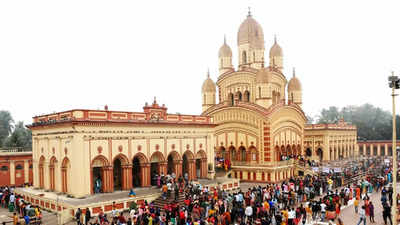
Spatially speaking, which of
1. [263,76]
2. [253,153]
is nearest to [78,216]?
[253,153]

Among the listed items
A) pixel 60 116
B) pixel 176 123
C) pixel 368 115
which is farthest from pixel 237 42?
pixel 368 115

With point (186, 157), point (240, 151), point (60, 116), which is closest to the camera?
point (60, 116)

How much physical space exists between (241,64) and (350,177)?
16530 millimetres

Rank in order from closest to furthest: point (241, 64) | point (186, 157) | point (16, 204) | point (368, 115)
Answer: point (16, 204) → point (186, 157) → point (241, 64) → point (368, 115)

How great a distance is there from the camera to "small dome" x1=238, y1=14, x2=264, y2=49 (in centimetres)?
3866

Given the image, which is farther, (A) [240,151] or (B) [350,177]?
(A) [240,151]

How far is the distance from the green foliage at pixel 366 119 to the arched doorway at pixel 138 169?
57.9 m

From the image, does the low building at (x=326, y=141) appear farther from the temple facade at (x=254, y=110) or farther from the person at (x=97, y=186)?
the person at (x=97, y=186)

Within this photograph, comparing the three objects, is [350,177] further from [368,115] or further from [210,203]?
[368,115]

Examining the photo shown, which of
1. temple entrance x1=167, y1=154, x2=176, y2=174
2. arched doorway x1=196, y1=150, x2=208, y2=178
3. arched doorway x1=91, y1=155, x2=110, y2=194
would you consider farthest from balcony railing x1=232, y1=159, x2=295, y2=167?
arched doorway x1=91, y1=155, x2=110, y2=194

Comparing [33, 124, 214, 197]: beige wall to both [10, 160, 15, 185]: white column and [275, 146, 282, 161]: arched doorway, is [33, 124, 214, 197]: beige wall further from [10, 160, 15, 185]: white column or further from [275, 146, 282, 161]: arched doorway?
[275, 146, 282, 161]: arched doorway

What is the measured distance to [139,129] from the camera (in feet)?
84.0

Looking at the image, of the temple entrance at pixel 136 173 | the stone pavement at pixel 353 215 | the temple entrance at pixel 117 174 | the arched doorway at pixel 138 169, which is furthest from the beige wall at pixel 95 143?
the stone pavement at pixel 353 215

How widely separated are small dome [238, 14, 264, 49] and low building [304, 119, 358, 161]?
17.3 metres
